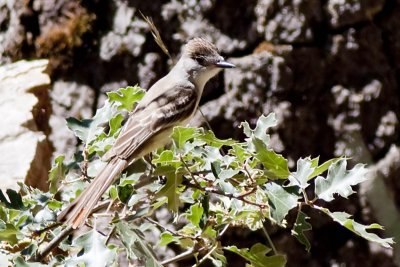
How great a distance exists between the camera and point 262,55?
11.6 feet

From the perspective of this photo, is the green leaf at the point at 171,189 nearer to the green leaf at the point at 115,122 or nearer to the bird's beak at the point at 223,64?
the green leaf at the point at 115,122

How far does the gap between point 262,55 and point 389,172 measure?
72 cm

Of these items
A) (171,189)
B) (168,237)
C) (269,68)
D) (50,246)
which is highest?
(171,189)

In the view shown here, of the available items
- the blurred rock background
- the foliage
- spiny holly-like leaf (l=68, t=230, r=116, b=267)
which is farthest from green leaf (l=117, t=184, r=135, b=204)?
the blurred rock background

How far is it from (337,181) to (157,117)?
985mm

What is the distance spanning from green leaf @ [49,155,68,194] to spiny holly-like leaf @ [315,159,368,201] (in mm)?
685

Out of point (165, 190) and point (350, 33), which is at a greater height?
point (165, 190)

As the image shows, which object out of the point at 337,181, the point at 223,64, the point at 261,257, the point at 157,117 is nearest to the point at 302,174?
the point at 337,181

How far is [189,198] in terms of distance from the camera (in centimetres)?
233

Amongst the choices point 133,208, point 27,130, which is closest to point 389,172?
point 27,130

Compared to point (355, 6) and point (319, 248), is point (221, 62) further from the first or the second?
point (319, 248)

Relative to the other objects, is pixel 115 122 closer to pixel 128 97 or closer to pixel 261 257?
pixel 128 97

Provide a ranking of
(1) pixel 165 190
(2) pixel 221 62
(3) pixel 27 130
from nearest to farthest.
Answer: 1. (1) pixel 165 190
2. (2) pixel 221 62
3. (3) pixel 27 130

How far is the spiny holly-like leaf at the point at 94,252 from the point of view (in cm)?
188
